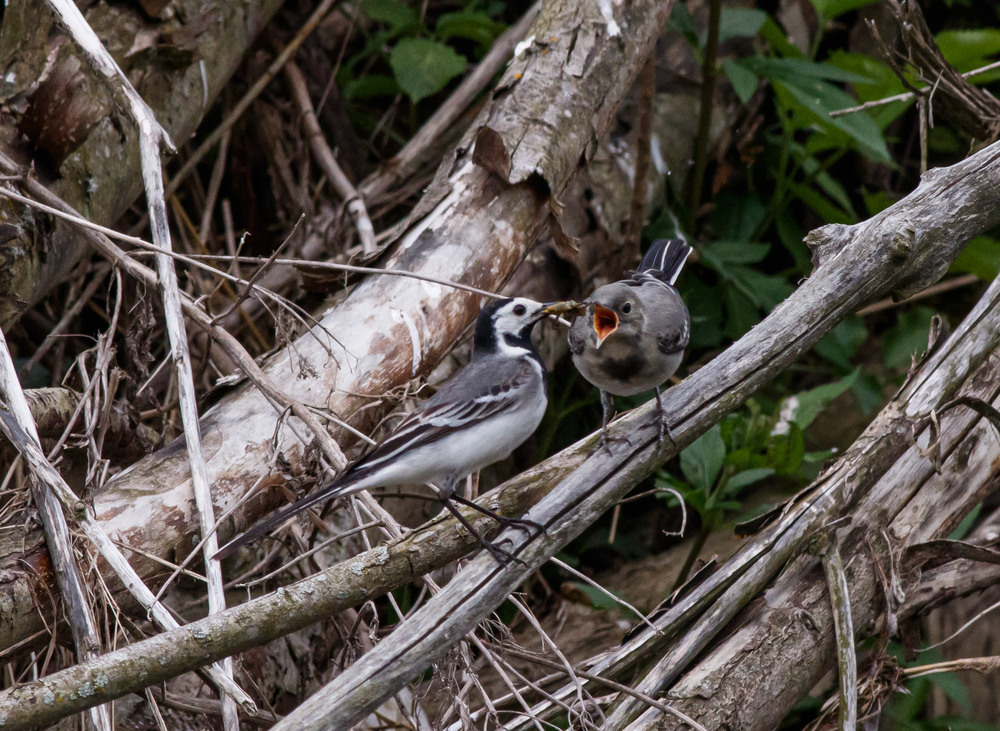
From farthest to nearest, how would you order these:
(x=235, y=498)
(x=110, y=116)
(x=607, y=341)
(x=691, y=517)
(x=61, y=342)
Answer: (x=691, y=517), (x=61, y=342), (x=110, y=116), (x=235, y=498), (x=607, y=341)

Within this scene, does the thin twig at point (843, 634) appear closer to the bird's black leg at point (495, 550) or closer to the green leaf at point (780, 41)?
the bird's black leg at point (495, 550)

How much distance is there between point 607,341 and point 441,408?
64 cm

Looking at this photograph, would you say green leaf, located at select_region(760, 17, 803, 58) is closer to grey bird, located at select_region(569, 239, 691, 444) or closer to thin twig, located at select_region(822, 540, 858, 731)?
grey bird, located at select_region(569, 239, 691, 444)

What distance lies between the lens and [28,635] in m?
3.03

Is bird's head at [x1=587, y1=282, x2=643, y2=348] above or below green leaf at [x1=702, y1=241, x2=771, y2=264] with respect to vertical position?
above

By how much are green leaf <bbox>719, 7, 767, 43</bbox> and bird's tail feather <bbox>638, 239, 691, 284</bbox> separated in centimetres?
207

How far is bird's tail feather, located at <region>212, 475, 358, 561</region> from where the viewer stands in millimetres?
2658

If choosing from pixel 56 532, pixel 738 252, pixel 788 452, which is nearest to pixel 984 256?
pixel 738 252

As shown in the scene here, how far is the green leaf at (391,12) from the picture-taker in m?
5.72

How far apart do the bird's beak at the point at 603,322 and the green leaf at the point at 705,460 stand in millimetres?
1321

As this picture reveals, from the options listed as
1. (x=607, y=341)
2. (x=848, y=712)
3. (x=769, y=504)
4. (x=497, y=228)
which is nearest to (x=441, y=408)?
(x=607, y=341)

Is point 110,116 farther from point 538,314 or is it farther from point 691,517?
point 691,517

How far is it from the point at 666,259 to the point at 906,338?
2.62 meters

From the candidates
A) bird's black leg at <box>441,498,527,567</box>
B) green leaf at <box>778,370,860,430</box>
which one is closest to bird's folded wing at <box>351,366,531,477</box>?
bird's black leg at <box>441,498,527,567</box>
